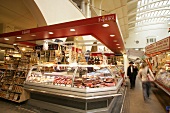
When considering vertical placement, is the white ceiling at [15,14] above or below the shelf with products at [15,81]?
above

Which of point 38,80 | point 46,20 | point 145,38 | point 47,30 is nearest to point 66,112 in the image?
point 38,80

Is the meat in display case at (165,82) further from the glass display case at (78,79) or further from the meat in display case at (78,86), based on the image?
the meat in display case at (78,86)

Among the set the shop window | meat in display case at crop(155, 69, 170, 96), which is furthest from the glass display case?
the shop window

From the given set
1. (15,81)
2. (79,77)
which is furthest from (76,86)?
(15,81)

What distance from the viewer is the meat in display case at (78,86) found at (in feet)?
10.4

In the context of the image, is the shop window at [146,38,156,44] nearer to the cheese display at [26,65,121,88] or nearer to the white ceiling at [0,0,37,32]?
the white ceiling at [0,0,37,32]

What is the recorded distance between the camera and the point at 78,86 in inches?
130

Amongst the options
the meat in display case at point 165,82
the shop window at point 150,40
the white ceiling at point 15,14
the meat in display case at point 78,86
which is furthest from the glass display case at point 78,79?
the shop window at point 150,40

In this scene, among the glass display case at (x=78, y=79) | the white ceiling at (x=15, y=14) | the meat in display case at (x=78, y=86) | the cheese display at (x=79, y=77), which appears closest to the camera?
the meat in display case at (x=78, y=86)

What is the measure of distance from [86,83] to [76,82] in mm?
281

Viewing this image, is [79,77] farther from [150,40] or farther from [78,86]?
[150,40]

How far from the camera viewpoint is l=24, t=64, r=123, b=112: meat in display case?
3184 mm

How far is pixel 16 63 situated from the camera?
5379mm

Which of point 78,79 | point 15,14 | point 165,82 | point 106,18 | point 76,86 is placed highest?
point 15,14
